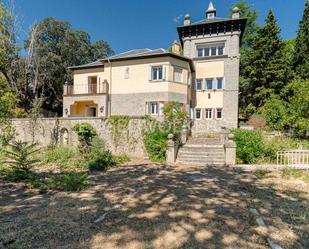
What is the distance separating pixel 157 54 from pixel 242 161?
12.0m

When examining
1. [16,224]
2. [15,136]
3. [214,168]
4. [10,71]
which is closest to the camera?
[16,224]

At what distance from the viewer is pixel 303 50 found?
22594 mm

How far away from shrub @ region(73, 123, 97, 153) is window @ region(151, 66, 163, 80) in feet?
31.3

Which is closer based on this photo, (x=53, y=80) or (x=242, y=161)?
(x=242, y=161)

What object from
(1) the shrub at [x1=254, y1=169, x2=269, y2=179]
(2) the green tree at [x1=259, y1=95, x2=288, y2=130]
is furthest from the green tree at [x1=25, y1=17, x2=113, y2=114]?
(1) the shrub at [x1=254, y1=169, x2=269, y2=179]

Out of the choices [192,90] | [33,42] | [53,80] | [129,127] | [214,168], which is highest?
[33,42]

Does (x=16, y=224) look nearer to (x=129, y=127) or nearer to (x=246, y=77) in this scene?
(x=129, y=127)

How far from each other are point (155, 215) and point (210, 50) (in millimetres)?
20726

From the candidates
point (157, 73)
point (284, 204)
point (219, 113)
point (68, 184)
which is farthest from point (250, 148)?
point (157, 73)

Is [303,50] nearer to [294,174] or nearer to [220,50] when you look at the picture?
[220,50]

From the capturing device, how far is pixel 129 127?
12781 millimetres

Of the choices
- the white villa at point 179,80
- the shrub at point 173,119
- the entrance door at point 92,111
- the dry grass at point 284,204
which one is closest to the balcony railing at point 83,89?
the white villa at point 179,80

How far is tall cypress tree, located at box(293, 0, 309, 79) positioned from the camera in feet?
73.2

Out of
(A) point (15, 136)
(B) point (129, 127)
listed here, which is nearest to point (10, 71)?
(A) point (15, 136)
